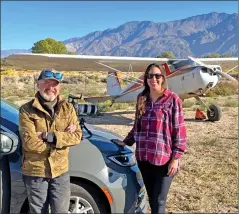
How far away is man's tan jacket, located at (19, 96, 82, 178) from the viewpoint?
247cm

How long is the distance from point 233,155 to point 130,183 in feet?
14.2

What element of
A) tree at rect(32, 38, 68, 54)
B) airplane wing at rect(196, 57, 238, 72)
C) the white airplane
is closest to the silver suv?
the white airplane

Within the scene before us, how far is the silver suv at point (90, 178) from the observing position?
109 inches

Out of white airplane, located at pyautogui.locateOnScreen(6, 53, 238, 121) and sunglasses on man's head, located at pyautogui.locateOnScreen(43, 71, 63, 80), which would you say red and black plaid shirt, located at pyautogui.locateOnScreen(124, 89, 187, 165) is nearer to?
sunglasses on man's head, located at pyautogui.locateOnScreen(43, 71, 63, 80)

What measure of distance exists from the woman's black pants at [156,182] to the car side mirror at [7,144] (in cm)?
109

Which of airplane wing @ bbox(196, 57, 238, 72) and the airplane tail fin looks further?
the airplane tail fin

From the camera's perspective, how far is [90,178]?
Result: 9.71ft

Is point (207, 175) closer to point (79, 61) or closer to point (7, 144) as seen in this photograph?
point (7, 144)

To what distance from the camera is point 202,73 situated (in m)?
12.2

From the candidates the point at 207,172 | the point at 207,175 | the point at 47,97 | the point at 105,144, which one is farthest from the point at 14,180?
the point at 207,172

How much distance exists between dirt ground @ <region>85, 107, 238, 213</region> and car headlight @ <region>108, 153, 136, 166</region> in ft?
→ 3.95

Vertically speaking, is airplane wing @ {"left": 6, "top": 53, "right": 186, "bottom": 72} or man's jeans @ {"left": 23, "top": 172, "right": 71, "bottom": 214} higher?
airplane wing @ {"left": 6, "top": 53, "right": 186, "bottom": 72}

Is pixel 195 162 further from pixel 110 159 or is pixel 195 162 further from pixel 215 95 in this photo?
pixel 215 95

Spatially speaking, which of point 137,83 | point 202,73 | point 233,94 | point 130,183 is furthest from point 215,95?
point 130,183
